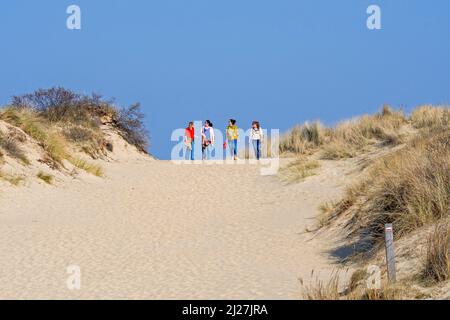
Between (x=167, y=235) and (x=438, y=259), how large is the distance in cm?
793

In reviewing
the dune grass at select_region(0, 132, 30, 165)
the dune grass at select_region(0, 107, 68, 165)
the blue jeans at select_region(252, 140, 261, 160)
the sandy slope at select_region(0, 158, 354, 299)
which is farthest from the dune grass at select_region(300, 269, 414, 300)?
the blue jeans at select_region(252, 140, 261, 160)

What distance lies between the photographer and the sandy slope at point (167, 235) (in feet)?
38.8

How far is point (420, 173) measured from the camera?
1420cm

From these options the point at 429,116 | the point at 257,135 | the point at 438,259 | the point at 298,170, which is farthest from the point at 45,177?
the point at 438,259

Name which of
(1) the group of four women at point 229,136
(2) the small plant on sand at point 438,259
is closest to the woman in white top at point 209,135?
(1) the group of four women at point 229,136

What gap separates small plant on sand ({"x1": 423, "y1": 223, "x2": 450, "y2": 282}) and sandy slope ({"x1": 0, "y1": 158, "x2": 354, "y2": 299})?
183 centimetres

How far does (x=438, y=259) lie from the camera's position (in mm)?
9898

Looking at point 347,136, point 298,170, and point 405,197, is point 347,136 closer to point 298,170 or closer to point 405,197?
point 298,170

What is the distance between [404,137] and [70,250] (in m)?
14.3

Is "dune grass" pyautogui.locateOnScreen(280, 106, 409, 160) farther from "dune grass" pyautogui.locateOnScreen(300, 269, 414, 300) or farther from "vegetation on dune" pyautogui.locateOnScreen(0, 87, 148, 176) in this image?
"dune grass" pyautogui.locateOnScreen(300, 269, 414, 300)

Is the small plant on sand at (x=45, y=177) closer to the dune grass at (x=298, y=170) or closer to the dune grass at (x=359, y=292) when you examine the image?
the dune grass at (x=298, y=170)

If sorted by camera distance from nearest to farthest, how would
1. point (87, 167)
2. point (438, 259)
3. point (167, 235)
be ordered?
point (438, 259) < point (167, 235) < point (87, 167)

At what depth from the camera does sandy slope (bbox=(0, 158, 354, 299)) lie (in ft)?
38.8
